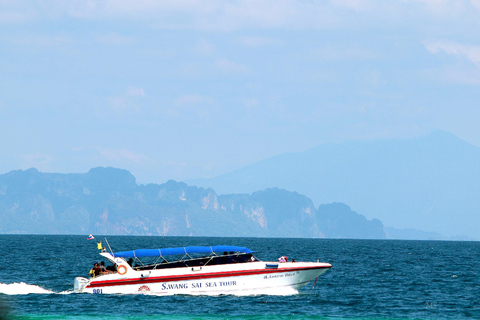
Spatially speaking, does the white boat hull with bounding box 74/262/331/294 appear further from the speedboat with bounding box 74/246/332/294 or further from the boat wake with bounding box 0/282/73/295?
the boat wake with bounding box 0/282/73/295

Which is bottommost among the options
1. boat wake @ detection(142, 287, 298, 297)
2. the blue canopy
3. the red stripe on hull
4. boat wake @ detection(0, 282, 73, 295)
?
boat wake @ detection(142, 287, 298, 297)

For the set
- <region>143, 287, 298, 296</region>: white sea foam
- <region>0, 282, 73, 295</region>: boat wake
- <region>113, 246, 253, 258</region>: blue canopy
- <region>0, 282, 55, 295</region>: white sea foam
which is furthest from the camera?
<region>0, 282, 55, 295</region>: white sea foam

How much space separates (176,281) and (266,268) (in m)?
6.48

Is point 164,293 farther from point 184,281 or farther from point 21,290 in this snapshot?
point 21,290

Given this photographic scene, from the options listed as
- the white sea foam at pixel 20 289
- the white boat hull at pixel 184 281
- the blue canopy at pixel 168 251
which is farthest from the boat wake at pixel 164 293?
the blue canopy at pixel 168 251

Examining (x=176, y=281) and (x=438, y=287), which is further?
(x=438, y=287)

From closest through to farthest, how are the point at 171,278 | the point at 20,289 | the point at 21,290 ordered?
the point at 171,278 → the point at 21,290 → the point at 20,289

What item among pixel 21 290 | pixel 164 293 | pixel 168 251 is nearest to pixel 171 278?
pixel 164 293

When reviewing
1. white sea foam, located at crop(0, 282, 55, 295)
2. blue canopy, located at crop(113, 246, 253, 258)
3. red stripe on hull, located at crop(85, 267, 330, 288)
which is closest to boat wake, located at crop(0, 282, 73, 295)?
white sea foam, located at crop(0, 282, 55, 295)

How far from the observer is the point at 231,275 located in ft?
167

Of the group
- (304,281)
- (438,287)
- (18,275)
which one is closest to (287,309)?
(304,281)

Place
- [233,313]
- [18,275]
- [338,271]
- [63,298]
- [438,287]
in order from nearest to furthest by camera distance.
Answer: [233,313] < [63,298] < [438,287] < [18,275] < [338,271]

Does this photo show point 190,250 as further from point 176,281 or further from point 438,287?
point 438,287

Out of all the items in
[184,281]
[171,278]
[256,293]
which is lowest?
[256,293]
